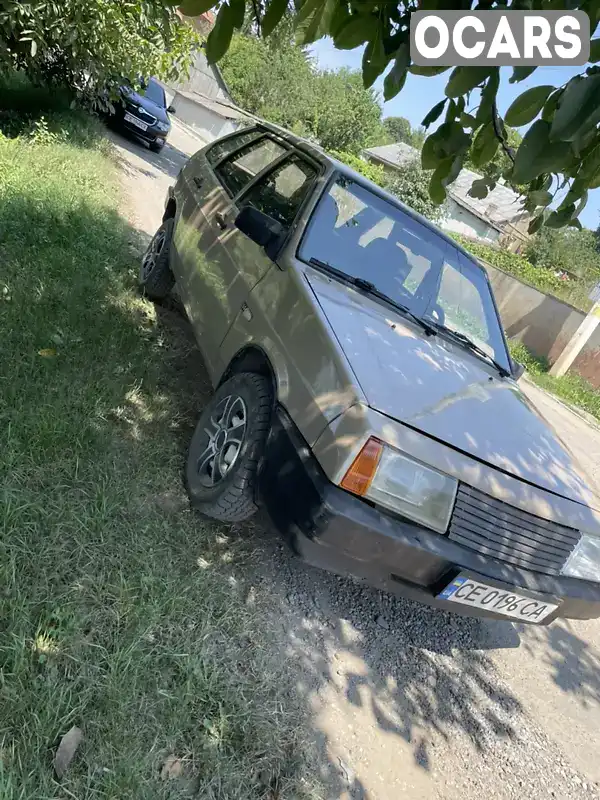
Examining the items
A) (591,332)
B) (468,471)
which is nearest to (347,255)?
(468,471)

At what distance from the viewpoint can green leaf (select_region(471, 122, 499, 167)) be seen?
69.2 inches

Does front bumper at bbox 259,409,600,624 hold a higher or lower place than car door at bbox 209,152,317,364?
lower

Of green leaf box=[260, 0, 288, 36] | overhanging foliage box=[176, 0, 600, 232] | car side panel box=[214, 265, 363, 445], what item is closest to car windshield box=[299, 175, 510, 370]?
car side panel box=[214, 265, 363, 445]

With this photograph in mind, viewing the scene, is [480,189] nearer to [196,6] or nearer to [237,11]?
[237,11]

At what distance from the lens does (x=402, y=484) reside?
215 cm

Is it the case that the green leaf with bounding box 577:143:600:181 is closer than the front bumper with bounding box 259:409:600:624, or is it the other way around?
the green leaf with bounding box 577:143:600:181

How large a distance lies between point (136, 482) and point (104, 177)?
23.4 feet

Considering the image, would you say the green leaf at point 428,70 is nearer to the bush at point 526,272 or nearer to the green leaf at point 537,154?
the green leaf at point 537,154

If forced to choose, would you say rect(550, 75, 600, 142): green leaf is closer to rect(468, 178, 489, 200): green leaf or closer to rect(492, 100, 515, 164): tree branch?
rect(492, 100, 515, 164): tree branch

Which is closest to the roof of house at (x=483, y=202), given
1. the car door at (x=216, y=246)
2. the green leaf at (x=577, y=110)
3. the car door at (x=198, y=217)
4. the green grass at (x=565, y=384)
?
the green grass at (x=565, y=384)

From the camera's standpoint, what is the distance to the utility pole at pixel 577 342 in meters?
12.4

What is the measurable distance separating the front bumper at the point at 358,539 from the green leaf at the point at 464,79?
1.34 m

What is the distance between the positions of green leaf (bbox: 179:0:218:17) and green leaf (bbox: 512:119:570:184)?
0.88m

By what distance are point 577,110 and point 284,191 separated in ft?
8.41
